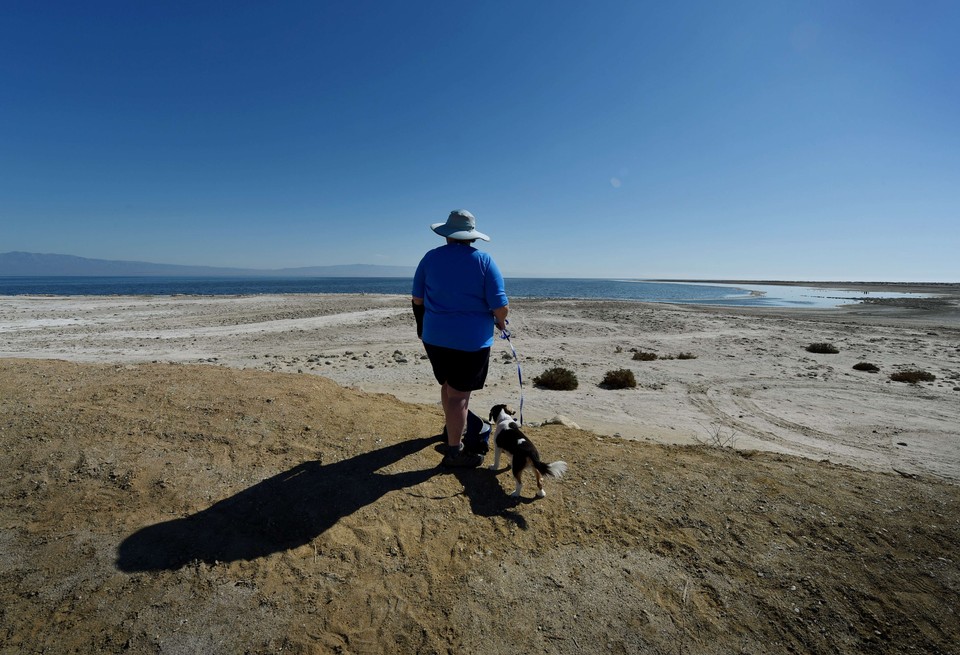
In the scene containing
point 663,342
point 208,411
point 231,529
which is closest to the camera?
point 231,529

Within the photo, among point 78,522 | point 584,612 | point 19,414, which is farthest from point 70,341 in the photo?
point 584,612

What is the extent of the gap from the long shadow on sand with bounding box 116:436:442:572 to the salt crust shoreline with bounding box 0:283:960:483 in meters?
4.04

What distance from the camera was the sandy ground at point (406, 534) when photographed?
235cm

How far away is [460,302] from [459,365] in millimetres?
617

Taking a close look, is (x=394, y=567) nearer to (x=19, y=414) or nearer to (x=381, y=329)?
(x=19, y=414)

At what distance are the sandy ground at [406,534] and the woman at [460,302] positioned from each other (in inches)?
45.8

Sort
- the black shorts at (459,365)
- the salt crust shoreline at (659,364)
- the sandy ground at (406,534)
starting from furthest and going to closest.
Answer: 1. the salt crust shoreline at (659,364)
2. the black shorts at (459,365)
3. the sandy ground at (406,534)

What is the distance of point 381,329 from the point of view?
20.0 meters

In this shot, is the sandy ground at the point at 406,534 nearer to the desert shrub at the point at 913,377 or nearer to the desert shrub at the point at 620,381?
the desert shrub at the point at 620,381

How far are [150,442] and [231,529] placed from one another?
69.9 inches

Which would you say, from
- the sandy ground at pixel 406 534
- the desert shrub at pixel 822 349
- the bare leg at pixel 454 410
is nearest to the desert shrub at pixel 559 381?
the sandy ground at pixel 406 534

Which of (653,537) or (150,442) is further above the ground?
(150,442)

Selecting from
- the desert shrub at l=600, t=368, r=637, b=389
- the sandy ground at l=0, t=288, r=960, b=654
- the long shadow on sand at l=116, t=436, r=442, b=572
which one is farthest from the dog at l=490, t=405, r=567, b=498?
the desert shrub at l=600, t=368, r=637, b=389

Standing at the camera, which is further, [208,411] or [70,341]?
[70,341]
